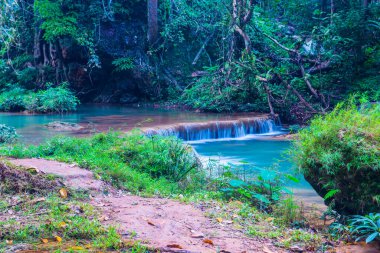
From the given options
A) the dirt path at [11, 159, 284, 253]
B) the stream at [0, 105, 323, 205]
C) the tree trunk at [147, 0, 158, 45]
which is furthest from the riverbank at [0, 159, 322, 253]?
the tree trunk at [147, 0, 158, 45]

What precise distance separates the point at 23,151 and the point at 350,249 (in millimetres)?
5397

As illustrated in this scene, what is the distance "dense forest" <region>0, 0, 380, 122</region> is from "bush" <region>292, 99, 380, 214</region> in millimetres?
9224

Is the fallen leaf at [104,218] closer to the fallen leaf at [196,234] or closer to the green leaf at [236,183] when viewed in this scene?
the fallen leaf at [196,234]

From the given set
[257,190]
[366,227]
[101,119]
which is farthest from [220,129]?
[366,227]

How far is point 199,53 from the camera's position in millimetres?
21281

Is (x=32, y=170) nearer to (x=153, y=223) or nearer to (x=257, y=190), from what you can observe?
(x=153, y=223)

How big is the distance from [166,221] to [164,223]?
80mm

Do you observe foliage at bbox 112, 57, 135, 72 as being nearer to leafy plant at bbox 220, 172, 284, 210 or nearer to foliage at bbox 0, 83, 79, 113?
foliage at bbox 0, 83, 79, 113

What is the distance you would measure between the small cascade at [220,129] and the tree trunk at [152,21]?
7.99m

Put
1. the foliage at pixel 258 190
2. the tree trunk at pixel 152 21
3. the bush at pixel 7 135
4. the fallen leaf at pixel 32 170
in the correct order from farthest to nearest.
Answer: the tree trunk at pixel 152 21 → the bush at pixel 7 135 → the foliage at pixel 258 190 → the fallen leaf at pixel 32 170

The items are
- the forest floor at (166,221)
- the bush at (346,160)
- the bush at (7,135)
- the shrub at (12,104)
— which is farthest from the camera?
the shrub at (12,104)

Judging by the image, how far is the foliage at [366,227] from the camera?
488cm

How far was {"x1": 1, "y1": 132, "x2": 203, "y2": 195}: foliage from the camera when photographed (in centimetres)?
648

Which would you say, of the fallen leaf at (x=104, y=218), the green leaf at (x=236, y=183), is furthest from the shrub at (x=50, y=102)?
the fallen leaf at (x=104, y=218)
